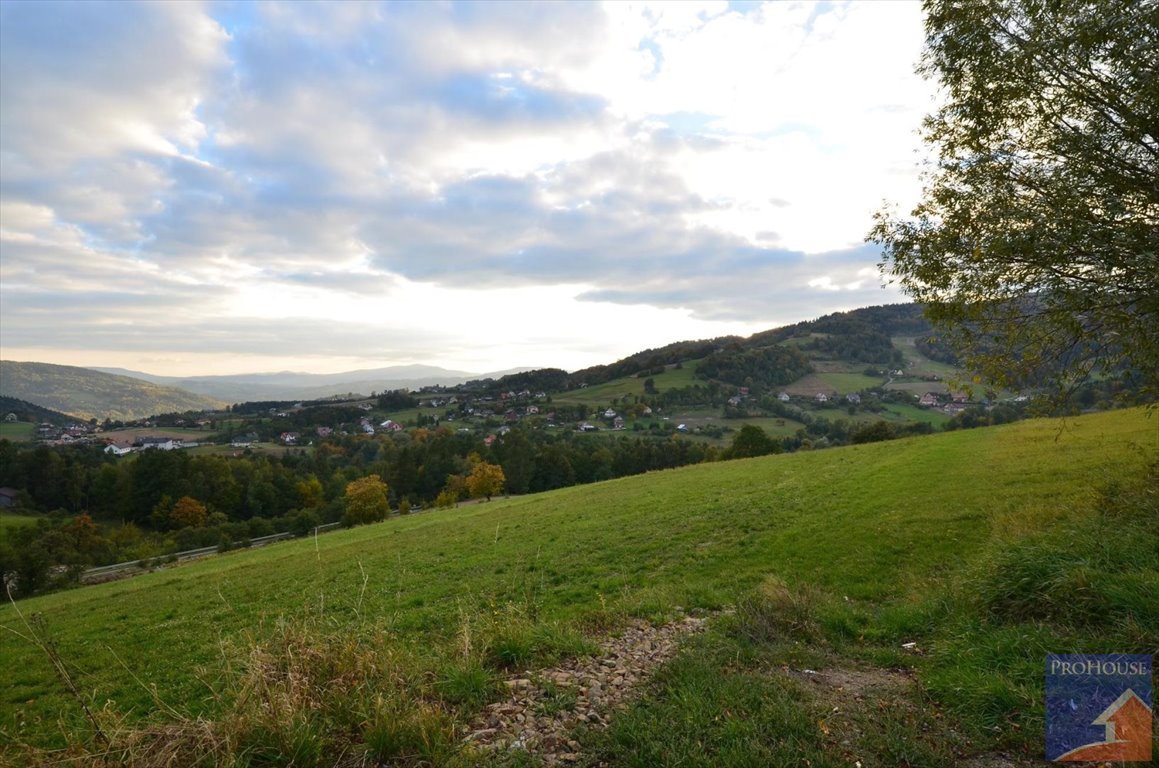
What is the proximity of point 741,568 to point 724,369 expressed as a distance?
153484 mm

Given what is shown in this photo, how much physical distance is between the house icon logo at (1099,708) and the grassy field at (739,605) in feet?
0.60

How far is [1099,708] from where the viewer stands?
478cm

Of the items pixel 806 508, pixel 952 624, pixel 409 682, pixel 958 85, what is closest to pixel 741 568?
pixel 952 624

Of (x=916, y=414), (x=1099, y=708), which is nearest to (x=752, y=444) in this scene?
(x=1099, y=708)

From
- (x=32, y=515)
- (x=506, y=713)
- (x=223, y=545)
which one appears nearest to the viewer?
(x=506, y=713)

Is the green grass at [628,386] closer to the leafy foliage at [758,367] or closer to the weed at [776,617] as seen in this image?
the leafy foliage at [758,367]

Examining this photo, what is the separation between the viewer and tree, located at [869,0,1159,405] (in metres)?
8.39

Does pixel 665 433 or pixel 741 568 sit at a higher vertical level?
pixel 741 568

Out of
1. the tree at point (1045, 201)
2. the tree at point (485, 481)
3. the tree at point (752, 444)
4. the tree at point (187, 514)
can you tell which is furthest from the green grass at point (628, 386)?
the tree at point (1045, 201)

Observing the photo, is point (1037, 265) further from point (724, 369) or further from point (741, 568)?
point (724, 369)

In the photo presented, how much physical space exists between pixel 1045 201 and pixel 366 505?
214ft

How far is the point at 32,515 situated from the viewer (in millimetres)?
78562

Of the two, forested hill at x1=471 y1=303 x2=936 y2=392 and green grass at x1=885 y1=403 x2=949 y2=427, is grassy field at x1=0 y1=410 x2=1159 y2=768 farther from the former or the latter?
forested hill at x1=471 y1=303 x2=936 y2=392

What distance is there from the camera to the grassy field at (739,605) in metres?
5.20
